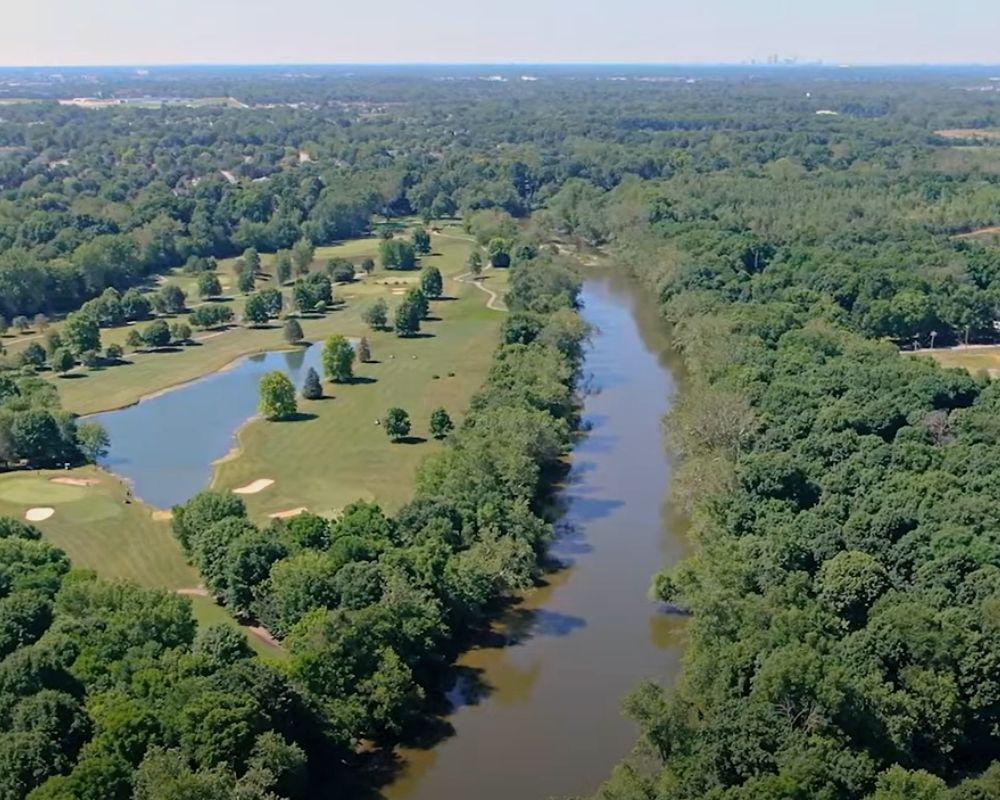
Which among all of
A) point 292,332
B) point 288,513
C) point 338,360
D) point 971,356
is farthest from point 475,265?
point 288,513

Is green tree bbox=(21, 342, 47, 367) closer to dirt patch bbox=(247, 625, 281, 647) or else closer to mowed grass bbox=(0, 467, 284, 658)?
mowed grass bbox=(0, 467, 284, 658)

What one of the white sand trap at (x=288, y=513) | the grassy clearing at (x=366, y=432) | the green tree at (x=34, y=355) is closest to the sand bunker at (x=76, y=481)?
the grassy clearing at (x=366, y=432)

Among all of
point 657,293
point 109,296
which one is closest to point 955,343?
point 657,293

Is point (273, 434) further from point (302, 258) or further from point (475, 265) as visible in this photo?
point (475, 265)

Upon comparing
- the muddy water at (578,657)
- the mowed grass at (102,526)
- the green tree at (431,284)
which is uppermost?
the green tree at (431,284)

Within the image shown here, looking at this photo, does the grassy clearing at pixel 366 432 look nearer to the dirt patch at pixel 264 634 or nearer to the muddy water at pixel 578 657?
the muddy water at pixel 578 657
